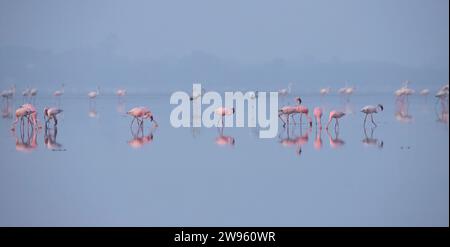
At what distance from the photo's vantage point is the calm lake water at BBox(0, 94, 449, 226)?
5.31 meters

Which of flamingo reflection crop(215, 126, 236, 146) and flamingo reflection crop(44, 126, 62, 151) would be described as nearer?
flamingo reflection crop(44, 126, 62, 151)

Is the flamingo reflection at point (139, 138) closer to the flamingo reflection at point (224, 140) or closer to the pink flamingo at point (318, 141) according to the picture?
the flamingo reflection at point (224, 140)

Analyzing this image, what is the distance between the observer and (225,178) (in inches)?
257

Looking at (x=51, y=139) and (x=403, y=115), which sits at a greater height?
(x=403, y=115)

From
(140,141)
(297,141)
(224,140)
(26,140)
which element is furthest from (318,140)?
(26,140)

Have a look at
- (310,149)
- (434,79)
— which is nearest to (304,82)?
(434,79)

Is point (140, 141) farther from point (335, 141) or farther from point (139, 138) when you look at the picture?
point (335, 141)

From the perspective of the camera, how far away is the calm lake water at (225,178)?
17.4 feet

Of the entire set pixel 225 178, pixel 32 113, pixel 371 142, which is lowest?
pixel 225 178

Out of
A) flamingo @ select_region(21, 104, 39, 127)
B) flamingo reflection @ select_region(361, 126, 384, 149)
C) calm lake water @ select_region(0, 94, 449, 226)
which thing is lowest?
calm lake water @ select_region(0, 94, 449, 226)

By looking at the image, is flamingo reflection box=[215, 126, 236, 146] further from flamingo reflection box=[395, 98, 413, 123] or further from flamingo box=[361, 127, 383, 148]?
flamingo reflection box=[395, 98, 413, 123]

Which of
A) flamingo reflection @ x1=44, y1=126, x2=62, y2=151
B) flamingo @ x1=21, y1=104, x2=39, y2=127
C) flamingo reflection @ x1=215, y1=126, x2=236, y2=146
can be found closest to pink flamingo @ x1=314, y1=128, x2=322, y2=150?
flamingo reflection @ x1=215, y1=126, x2=236, y2=146

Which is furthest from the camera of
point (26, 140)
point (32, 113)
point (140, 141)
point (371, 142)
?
point (32, 113)
